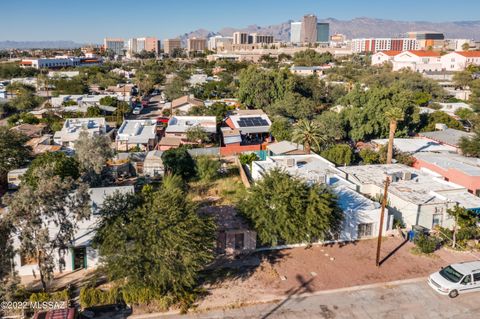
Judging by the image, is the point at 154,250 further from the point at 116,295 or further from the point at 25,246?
the point at 25,246

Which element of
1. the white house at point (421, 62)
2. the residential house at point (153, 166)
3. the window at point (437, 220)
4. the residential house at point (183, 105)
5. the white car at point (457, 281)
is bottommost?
the white car at point (457, 281)

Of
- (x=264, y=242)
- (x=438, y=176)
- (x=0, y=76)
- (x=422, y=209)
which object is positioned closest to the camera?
(x=264, y=242)

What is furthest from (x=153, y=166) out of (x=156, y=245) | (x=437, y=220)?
(x=437, y=220)

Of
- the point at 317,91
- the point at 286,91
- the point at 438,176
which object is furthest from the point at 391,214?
the point at 317,91

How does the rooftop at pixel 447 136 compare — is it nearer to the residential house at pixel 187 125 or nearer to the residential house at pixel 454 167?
the residential house at pixel 454 167

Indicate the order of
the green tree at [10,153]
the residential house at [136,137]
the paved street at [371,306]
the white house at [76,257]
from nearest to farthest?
the paved street at [371,306] < the white house at [76,257] < the green tree at [10,153] < the residential house at [136,137]

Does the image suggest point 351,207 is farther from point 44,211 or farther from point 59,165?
point 59,165

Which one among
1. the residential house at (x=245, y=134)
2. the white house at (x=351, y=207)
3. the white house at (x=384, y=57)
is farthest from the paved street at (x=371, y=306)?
the white house at (x=384, y=57)
